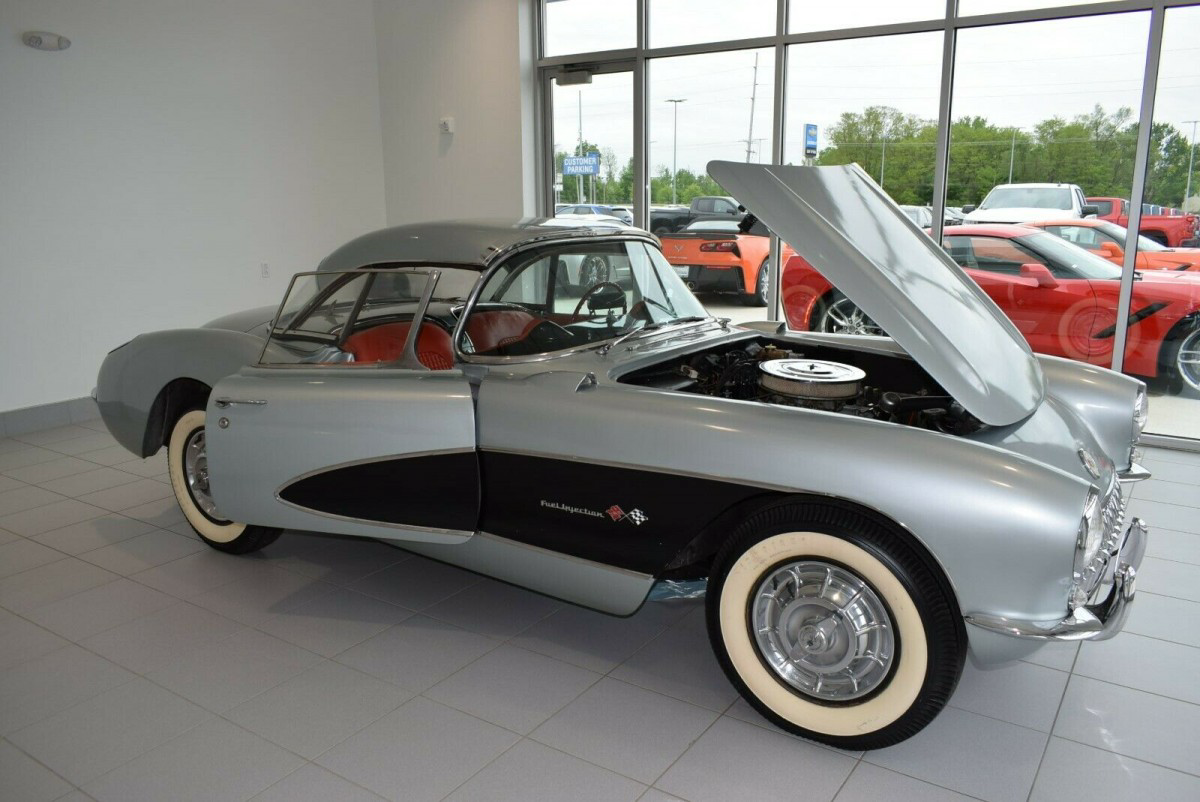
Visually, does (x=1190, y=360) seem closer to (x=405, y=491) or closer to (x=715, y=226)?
(x=715, y=226)

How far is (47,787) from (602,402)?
1871 mm

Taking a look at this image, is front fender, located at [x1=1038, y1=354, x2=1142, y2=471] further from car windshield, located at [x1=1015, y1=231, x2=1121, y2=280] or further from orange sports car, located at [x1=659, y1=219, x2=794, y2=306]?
orange sports car, located at [x1=659, y1=219, x2=794, y2=306]

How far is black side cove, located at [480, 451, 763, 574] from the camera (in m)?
2.60

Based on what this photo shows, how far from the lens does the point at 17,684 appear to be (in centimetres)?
289

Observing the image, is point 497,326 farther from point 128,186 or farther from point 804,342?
point 128,186

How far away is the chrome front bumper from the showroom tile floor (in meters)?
0.43

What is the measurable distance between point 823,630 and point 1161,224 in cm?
464

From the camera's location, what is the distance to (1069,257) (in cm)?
597

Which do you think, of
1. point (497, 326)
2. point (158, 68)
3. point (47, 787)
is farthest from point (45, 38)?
point (47, 787)

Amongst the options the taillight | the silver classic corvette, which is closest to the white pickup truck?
the taillight

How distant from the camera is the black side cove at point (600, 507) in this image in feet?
8.53

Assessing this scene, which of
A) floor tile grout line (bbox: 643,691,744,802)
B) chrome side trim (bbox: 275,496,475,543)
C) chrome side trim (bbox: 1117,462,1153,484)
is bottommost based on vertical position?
floor tile grout line (bbox: 643,691,744,802)

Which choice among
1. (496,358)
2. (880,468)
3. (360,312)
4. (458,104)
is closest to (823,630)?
(880,468)

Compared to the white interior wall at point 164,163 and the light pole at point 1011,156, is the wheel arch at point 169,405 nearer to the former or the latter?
the white interior wall at point 164,163
